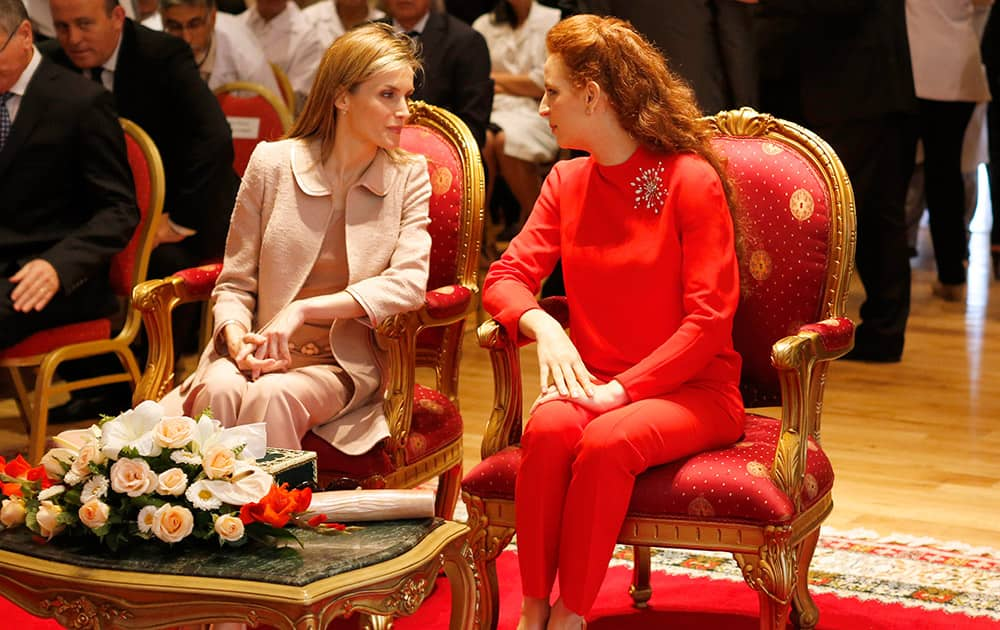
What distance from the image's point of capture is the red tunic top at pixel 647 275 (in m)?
2.80

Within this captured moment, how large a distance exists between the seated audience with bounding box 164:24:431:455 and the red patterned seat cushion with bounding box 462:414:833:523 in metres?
0.32

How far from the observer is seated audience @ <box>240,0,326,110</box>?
297 inches

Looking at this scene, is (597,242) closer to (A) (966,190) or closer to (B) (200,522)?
(B) (200,522)

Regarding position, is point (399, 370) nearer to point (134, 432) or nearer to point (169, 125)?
point (134, 432)

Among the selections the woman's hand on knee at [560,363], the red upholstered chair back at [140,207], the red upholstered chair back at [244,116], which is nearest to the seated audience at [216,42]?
the red upholstered chair back at [244,116]

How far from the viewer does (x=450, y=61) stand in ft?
20.5

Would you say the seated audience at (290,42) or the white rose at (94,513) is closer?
the white rose at (94,513)

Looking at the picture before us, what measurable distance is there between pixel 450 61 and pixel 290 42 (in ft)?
5.42

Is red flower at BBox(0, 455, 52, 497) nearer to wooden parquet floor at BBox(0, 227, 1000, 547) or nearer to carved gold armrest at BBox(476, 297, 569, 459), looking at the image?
carved gold armrest at BBox(476, 297, 569, 459)

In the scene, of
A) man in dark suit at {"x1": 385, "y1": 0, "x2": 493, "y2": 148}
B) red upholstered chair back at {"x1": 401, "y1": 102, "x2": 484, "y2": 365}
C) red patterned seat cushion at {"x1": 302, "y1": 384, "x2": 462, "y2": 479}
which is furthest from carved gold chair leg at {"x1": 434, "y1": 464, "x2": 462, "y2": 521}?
man in dark suit at {"x1": 385, "y1": 0, "x2": 493, "y2": 148}

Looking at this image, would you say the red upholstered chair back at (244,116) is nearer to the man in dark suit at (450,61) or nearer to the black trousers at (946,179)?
the man in dark suit at (450,61)

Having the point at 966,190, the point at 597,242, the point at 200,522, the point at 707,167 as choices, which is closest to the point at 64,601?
the point at 200,522

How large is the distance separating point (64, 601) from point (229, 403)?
769mm

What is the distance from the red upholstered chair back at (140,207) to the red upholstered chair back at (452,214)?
1021 millimetres
